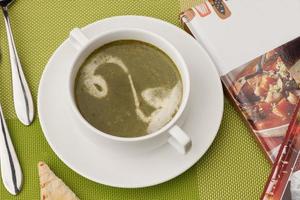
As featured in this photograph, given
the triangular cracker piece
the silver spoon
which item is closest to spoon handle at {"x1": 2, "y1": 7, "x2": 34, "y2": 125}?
the silver spoon

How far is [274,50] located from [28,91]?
20.5 inches

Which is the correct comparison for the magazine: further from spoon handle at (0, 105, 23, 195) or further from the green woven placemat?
spoon handle at (0, 105, 23, 195)

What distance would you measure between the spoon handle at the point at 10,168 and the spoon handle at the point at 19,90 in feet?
0.21

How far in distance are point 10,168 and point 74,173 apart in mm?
123

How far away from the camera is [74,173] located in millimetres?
935

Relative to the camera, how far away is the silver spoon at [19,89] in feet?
3.15

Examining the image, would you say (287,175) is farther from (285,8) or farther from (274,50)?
(285,8)

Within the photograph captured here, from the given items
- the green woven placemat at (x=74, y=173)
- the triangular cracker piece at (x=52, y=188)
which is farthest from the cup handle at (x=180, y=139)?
the triangular cracker piece at (x=52, y=188)

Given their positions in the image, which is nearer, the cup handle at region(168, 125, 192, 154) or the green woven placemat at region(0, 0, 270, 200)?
the cup handle at region(168, 125, 192, 154)

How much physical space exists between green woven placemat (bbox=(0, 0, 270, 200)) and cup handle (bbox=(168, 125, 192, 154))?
4.9 inches

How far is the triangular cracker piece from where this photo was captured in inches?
35.2

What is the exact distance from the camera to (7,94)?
0.98m

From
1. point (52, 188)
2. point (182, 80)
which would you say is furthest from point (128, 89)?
point (52, 188)

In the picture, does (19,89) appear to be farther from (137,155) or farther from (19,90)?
(137,155)
